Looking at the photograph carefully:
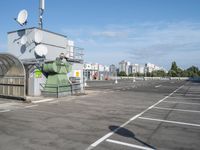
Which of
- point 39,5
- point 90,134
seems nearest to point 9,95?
point 39,5

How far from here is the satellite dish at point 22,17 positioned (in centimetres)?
1805

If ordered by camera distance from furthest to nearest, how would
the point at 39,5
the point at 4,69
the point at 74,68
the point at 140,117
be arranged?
the point at 74,68 → the point at 39,5 → the point at 4,69 → the point at 140,117

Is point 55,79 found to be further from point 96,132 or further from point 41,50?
point 96,132

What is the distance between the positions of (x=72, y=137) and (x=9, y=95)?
1036cm

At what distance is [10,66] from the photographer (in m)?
15.8

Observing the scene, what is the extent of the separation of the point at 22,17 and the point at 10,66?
4971 millimetres

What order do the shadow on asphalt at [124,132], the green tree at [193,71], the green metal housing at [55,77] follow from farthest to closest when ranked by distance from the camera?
the green tree at [193,71] → the green metal housing at [55,77] → the shadow on asphalt at [124,132]

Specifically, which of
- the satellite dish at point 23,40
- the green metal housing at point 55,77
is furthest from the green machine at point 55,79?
the satellite dish at point 23,40

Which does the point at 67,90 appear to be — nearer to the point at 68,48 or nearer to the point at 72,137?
the point at 68,48

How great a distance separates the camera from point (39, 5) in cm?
1961

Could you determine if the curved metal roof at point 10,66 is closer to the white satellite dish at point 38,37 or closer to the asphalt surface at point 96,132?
the white satellite dish at point 38,37

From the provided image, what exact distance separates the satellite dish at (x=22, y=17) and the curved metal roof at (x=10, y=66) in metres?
4.10

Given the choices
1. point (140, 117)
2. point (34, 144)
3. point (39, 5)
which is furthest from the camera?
point (39, 5)

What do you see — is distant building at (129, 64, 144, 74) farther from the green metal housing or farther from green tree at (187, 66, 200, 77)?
the green metal housing
